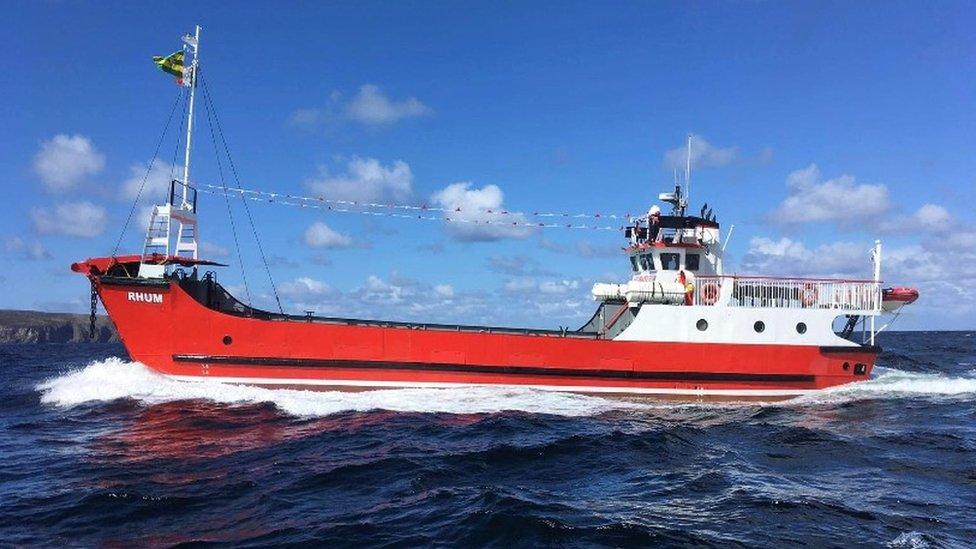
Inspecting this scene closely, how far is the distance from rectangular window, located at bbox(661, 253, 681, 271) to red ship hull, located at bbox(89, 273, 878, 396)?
2756 millimetres

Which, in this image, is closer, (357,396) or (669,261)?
(357,396)

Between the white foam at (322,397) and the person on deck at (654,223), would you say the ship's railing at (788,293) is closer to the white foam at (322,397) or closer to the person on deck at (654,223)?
the person on deck at (654,223)

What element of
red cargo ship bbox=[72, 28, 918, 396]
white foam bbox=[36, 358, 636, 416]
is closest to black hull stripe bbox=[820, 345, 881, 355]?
red cargo ship bbox=[72, 28, 918, 396]

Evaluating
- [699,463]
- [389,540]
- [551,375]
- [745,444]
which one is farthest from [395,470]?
[551,375]

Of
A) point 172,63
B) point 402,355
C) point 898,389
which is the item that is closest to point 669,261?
point 898,389

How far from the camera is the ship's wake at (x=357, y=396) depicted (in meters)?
14.2

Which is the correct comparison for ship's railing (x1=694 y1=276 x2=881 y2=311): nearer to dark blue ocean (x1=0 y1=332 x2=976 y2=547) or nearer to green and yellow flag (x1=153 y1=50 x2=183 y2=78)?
dark blue ocean (x1=0 y1=332 x2=976 y2=547)

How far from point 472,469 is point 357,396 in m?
6.90

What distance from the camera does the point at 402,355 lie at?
1611cm

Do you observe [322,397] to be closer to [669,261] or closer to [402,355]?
[402,355]

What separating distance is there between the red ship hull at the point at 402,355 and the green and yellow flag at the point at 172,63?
5.88 m

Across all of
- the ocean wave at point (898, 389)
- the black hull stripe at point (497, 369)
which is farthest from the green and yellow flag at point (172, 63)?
the ocean wave at point (898, 389)

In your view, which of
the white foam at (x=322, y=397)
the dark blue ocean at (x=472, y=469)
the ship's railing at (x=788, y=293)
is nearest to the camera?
the dark blue ocean at (x=472, y=469)

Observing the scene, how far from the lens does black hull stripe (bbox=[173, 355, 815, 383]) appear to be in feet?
52.2
